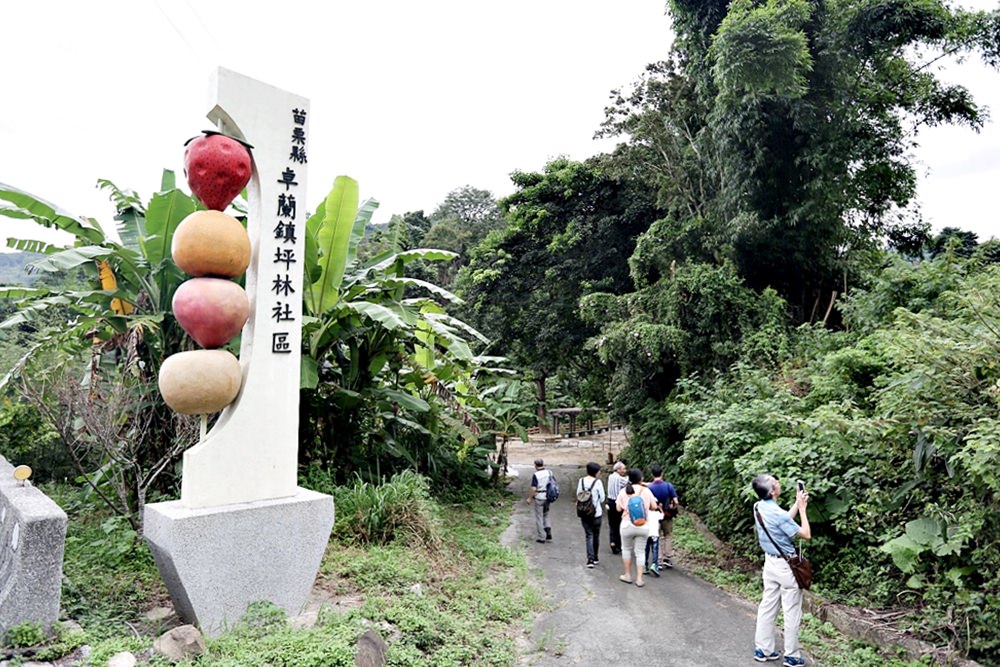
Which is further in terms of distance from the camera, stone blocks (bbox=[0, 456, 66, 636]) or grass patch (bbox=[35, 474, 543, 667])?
grass patch (bbox=[35, 474, 543, 667])

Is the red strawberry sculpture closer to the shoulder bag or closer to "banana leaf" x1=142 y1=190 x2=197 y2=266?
"banana leaf" x1=142 y1=190 x2=197 y2=266

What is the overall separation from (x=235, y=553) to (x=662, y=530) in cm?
527

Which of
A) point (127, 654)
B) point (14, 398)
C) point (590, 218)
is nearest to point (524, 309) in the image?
point (590, 218)

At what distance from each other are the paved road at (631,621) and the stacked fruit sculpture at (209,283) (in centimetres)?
312

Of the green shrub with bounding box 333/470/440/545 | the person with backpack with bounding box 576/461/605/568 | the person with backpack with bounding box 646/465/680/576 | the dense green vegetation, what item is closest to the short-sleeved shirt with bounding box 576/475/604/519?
the person with backpack with bounding box 576/461/605/568

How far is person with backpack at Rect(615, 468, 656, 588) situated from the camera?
6.64m

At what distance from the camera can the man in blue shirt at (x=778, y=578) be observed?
181 inches

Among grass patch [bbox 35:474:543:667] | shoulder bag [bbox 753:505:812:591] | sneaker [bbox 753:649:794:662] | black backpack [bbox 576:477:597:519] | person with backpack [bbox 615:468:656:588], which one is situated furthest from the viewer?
black backpack [bbox 576:477:597:519]

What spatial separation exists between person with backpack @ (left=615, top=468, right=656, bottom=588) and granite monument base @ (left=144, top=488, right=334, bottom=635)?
3.43m

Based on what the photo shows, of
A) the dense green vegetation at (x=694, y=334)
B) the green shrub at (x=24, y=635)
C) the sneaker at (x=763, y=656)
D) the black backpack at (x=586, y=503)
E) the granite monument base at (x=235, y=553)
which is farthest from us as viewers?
the black backpack at (x=586, y=503)

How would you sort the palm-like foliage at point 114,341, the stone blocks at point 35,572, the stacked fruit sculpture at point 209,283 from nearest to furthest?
the stone blocks at point 35,572 → the stacked fruit sculpture at point 209,283 → the palm-like foliage at point 114,341

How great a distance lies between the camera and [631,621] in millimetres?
5527

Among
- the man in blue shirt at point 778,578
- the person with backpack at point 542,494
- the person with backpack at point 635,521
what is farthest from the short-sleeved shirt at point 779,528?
the person with backpack at point 542,494

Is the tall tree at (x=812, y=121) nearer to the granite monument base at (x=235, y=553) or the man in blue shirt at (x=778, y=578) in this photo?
the man in blue shirt at (x=778, y=578)
